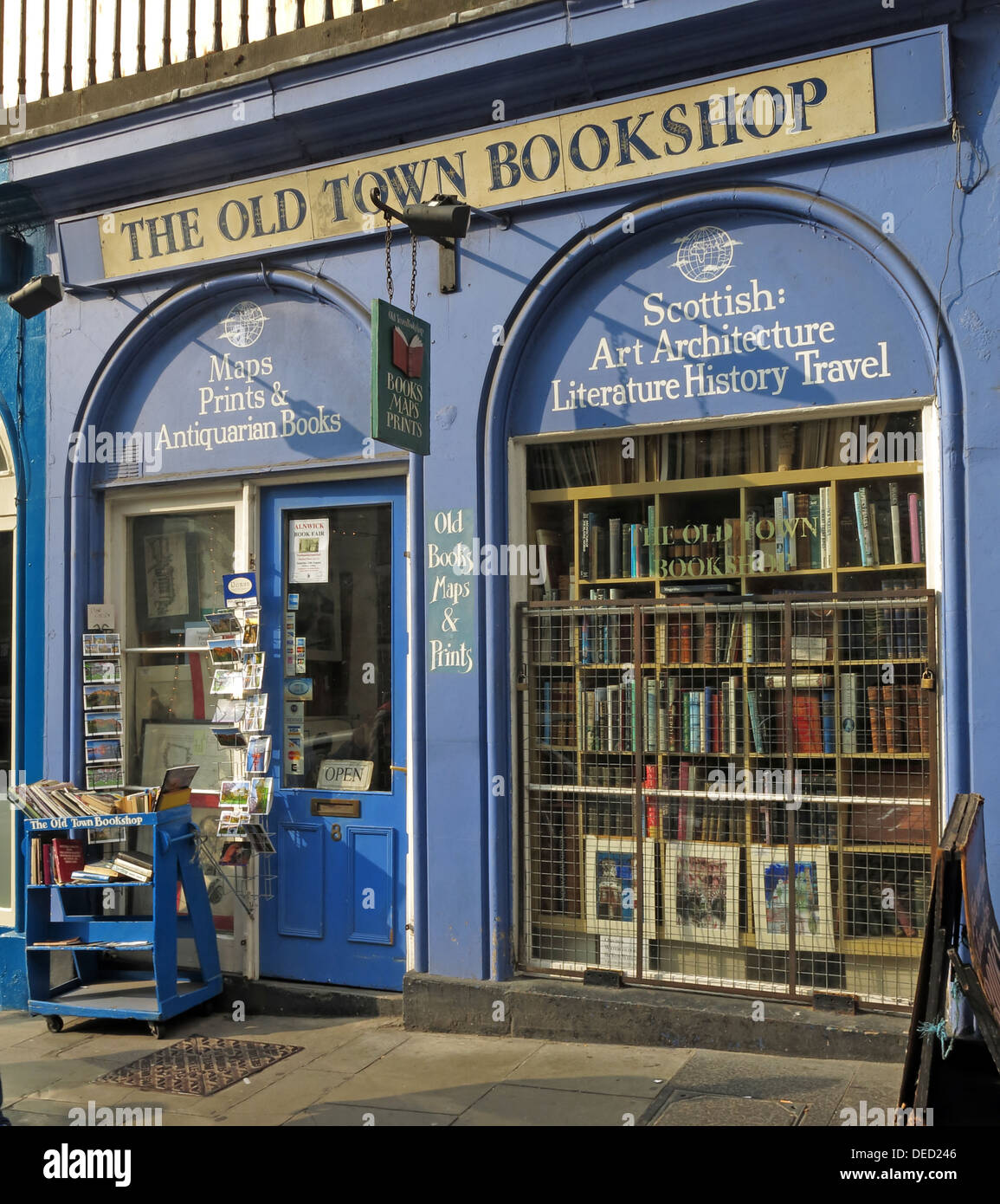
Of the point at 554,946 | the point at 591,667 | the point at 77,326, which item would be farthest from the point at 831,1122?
the point at 77,326

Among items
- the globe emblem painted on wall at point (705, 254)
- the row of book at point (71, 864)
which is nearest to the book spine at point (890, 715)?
the globe emblem painted on wall at point (705, 254)

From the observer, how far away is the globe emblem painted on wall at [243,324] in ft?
22.2

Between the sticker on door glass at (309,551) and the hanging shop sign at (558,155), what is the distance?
1569mm

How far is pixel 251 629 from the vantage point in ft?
21.7

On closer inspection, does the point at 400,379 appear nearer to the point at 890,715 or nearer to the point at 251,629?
the point at 251,629

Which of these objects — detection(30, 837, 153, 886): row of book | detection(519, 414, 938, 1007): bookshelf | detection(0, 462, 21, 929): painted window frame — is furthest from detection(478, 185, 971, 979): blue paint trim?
detection(0, 462, 21, 929): painted window frame

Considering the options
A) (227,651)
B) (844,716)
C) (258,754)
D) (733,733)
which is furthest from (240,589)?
(844,716)

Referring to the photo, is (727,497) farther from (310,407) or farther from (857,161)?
(310,407)

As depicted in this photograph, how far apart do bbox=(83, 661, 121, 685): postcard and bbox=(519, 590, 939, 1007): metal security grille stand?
2.66 m

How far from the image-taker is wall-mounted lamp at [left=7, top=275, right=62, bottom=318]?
6.73 m

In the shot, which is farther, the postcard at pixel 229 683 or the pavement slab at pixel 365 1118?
the postcard at pixel 229 683

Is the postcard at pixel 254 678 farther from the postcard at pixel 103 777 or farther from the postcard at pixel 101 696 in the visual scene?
the postcard at pixel 103 777

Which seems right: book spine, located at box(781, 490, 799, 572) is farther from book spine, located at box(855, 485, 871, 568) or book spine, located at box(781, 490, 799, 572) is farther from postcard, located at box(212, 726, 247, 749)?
postcard, located at box(212, 726, 247, 749)

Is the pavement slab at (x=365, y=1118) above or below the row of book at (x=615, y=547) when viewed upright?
below
